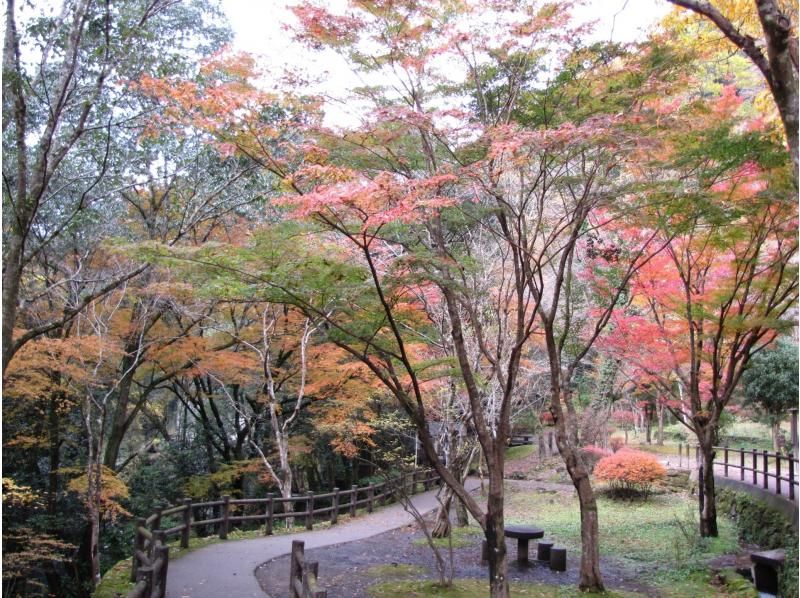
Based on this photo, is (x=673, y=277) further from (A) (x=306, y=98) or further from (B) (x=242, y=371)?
(B) (x=242, y=371)

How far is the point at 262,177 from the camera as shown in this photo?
38.7ft

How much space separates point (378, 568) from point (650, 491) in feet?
35.1

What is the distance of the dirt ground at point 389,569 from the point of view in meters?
8.55

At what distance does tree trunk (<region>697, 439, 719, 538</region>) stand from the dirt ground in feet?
7.42

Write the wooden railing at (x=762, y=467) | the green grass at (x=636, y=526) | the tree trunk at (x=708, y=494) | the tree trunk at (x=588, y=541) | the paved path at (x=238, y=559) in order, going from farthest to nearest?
the tree trunk at (x=708, y=494), the green grass at (x=636, y=526), the wooden railing at (x=762, y=467), the paved path at (x=238, y=559), the tree trunk at (x=588, y=541)

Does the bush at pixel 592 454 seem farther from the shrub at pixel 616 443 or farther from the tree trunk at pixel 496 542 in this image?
the tree trunk at pixel 496 542

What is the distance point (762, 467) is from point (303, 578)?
→ 1698 centimetres

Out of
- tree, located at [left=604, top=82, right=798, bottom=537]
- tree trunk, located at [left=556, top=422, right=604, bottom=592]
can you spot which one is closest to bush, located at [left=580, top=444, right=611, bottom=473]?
tree, located at [left=604, top=82, right=798, bottom=537]

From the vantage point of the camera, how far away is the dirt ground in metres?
8.55

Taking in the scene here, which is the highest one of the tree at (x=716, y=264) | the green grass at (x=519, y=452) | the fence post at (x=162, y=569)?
the tree at (x=716, y=264)

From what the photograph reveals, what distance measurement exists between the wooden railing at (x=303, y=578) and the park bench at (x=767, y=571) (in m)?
4.76

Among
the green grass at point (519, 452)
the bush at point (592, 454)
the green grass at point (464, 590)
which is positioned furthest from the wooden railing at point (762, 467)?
the green grass at point (519, 452)

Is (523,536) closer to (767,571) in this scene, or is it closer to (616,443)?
(767,571)

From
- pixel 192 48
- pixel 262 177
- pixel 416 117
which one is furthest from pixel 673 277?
pixel 192 48
